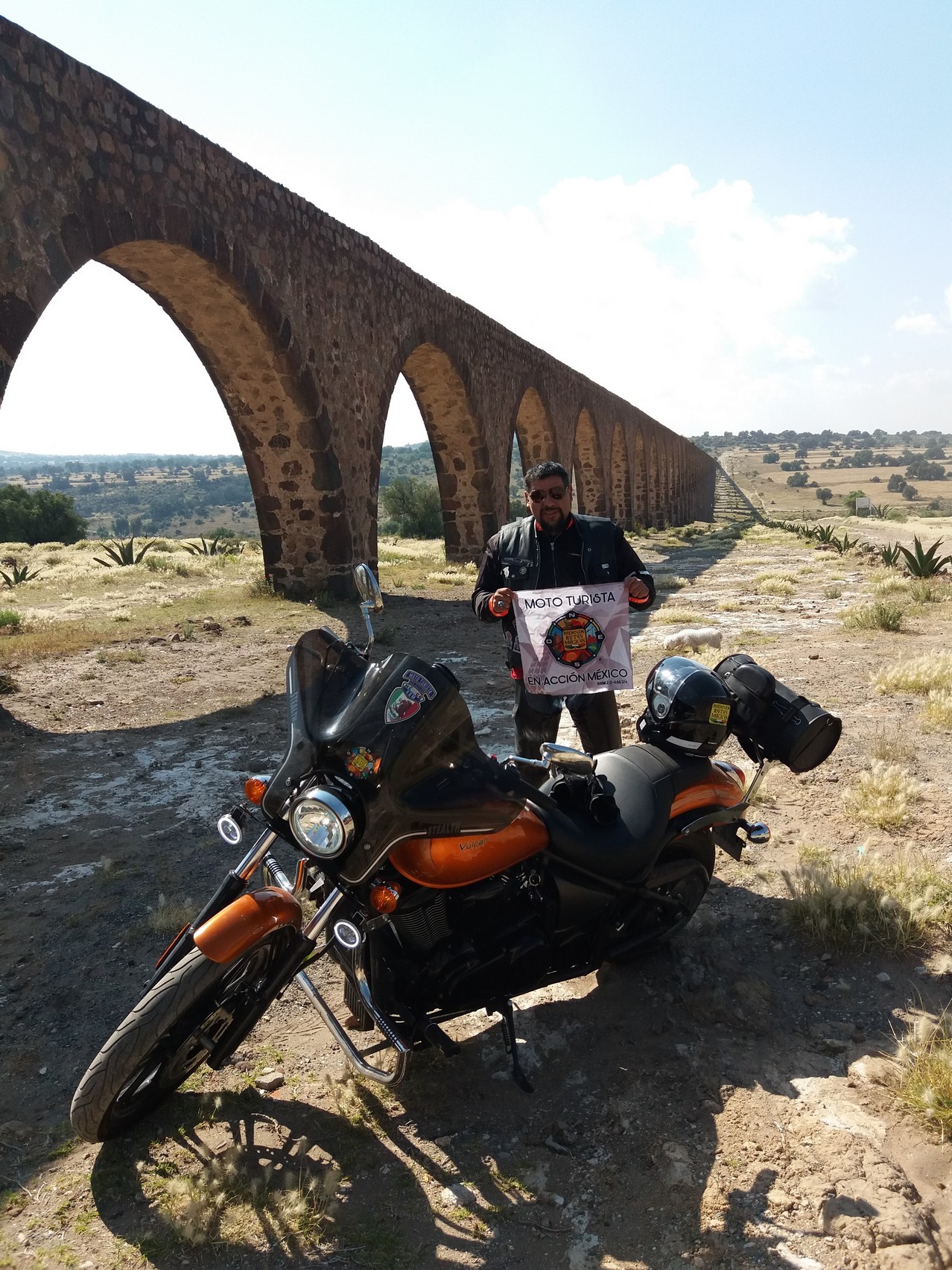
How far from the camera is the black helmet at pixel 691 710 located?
278 cm

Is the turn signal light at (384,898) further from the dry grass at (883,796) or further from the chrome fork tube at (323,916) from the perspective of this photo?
the dry grass at (883,796)

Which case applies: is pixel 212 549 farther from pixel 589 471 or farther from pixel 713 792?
pixel 713 792

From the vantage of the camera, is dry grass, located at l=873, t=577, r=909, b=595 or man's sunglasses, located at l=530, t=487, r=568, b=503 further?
dry grass, located at l=873, t=577, r=909, b=595

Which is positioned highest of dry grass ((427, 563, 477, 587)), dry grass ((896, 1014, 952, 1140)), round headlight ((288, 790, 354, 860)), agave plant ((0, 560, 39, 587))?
round headlight ((288, 790, 354, 860))

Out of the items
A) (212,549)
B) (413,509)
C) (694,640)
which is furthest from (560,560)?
(413,509)

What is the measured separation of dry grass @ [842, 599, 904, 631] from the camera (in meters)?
7.85

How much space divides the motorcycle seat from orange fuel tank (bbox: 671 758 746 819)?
20 mm

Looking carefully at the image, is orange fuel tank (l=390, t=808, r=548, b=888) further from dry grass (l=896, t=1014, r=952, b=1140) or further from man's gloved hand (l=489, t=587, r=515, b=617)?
man's gloved hand (l=489, t=587, r=515, b=617)

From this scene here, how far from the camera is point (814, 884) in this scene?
3045 mm

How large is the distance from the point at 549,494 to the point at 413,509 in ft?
96.8

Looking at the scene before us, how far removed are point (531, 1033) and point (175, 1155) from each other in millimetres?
1034

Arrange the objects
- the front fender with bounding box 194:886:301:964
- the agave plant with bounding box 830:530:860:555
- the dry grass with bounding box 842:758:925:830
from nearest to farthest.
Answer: the front fender with bounding box 194:886:301:964 → the dry grass with bounding box 842:758:925:830 → the agave plant with bounding box 830:530:860:555

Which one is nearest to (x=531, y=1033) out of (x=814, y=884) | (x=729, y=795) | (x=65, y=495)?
(x=729, y=795)

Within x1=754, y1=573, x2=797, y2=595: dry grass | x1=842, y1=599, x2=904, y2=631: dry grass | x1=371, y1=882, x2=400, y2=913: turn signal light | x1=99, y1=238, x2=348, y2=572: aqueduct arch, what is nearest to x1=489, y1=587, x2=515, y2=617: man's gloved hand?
x1=371, y1=882, x2=400, y2=913: turn signal light
